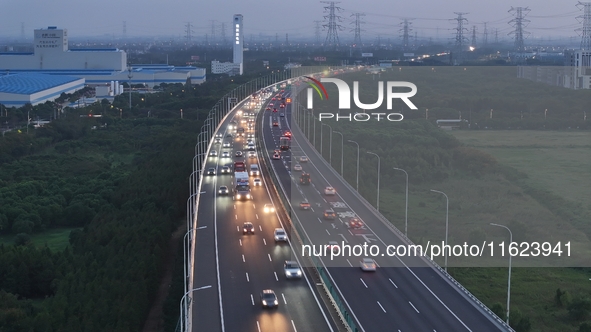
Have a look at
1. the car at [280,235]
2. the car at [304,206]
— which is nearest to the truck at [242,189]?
the car at [304,206]

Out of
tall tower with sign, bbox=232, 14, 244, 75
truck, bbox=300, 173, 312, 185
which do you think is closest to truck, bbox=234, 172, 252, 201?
truck, bbox=300, 173, 312, 185

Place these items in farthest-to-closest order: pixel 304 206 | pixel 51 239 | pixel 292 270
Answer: pixel 51 239, pixel 304 206, pixel 292 270

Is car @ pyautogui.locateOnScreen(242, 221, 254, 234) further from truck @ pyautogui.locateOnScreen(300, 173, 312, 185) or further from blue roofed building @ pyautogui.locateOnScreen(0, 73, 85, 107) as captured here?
blue roofed building @ pyautogui.locateOnScreen(0, 73, 85, 107)

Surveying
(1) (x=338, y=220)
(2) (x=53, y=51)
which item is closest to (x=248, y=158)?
(1) (x=338, y=220)

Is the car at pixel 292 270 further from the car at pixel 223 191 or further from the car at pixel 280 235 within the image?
the car at pixel 223 191

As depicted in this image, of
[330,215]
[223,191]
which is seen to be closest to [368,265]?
[330,215]

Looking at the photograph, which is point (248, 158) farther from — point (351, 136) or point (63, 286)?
point (63, 286)

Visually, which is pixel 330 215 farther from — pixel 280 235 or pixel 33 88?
pixel 33 88
